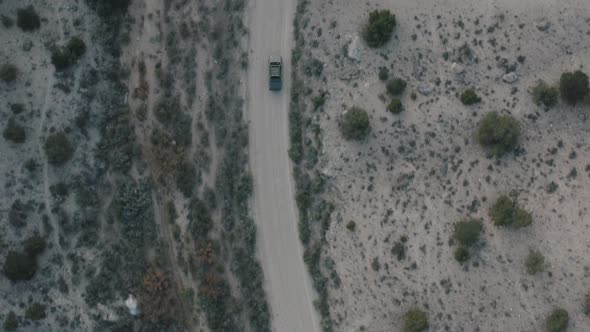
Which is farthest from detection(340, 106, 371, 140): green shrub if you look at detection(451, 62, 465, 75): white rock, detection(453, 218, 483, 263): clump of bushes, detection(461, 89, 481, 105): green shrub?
detection(453, 218, 483, 263): clump of bushes

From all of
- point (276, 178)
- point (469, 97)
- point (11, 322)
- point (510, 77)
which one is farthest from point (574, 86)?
point (11, 322)

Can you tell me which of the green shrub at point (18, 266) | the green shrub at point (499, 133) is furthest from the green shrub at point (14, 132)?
the green shrub at point (499, 133)

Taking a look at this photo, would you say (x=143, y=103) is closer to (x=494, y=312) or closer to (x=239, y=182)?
(x=239, y=182)

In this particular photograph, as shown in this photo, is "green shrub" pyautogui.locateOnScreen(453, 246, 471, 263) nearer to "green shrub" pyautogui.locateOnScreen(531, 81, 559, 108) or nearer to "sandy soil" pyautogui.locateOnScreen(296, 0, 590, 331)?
"sandy soil" pyautogui.locateOnScreen(296, 0, 590, 331)

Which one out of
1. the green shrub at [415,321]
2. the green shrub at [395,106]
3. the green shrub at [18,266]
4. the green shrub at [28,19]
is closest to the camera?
the green shrub at [415,321]

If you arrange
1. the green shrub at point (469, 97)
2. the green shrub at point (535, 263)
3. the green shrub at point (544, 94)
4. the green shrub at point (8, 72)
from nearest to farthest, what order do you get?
1. the green shrub at point (535, 263)
2. the green shrub at point (544, 94)
3. the green shrub at point (469, 97)
4. the green shrub at point (8, 72)

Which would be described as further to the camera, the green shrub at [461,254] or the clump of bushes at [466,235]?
the green shrub at [461,254]

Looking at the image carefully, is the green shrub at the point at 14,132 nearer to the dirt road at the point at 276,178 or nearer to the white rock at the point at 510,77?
the dirt road at the point at 276,178
